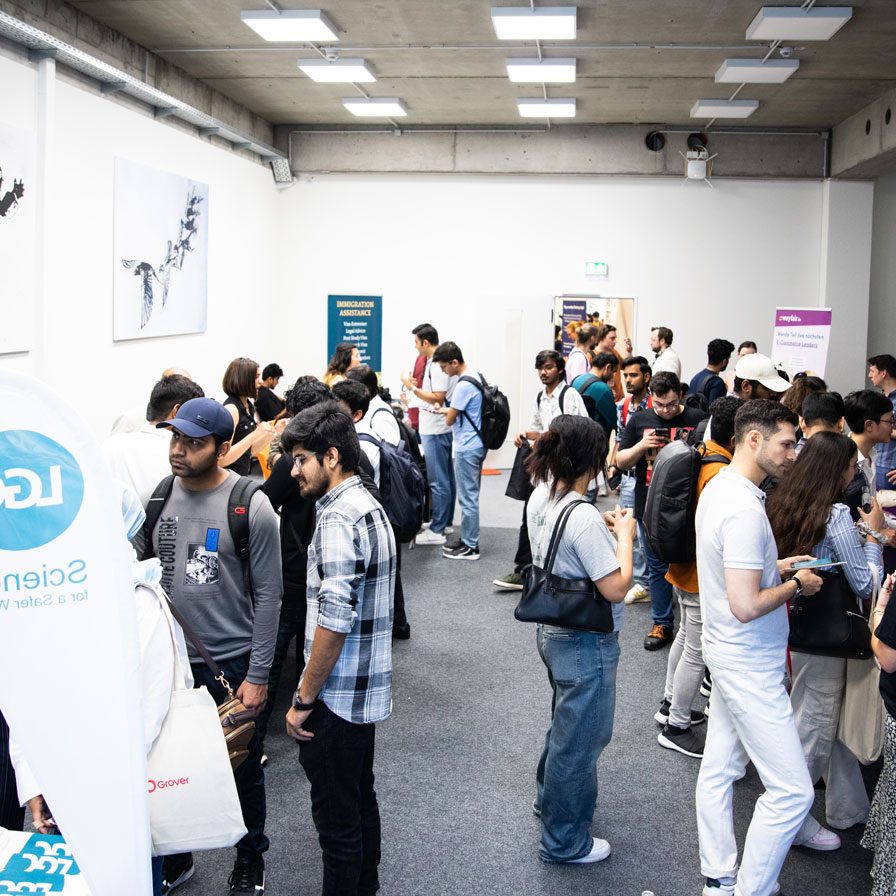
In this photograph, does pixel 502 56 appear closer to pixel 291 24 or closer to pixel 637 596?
pixel 291 24

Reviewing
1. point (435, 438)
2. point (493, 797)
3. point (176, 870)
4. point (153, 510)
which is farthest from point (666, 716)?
point (435, 438)

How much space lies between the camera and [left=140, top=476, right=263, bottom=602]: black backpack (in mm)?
2902

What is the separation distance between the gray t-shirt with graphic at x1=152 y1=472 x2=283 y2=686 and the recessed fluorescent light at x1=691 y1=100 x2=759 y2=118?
341 inches

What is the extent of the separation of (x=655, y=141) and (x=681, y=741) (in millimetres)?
9036

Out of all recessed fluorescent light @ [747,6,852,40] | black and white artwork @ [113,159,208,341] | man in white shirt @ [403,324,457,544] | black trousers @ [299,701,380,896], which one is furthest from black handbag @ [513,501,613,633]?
black and white artwork @ [113,159,208,341]

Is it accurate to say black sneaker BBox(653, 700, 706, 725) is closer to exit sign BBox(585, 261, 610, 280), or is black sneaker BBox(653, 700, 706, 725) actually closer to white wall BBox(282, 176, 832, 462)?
white wall BBox(282, 176, 832, 462)

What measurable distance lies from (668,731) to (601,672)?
4.43 feet

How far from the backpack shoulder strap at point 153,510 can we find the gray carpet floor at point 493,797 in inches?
44.5

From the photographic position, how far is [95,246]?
7.58m

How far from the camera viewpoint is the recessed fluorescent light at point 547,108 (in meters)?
10.1

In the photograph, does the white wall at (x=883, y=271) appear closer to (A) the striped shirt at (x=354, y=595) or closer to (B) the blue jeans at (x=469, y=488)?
(B) the blue jeans at (x=469, y=488)

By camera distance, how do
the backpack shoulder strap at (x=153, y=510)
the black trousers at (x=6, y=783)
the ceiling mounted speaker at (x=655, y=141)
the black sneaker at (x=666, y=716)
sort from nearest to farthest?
the black trousers at (x=6, y=783)
the backpack shoulder strap at (x=153, y=510)
the black sneaker at (x=666, y=716)
the ceiling mounted speaker at (x=655, y=141)

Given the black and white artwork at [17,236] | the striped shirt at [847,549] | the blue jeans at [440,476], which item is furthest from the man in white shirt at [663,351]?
the striped shirt at [847,549]

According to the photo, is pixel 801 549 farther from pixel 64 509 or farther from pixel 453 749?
pixel 64 509
